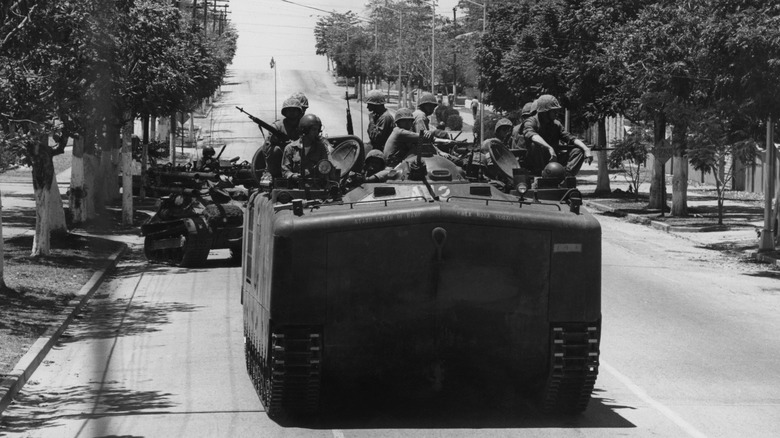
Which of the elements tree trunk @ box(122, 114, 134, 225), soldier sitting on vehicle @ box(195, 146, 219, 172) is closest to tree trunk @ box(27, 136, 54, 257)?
tree trunk @ box(122, 114, 134, 225)

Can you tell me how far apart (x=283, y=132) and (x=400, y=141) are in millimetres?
2021

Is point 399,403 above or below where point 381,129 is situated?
below

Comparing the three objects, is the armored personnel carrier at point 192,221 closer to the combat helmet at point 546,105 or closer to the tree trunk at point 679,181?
the combat helmet at point 546,105

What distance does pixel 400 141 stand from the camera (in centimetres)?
1222

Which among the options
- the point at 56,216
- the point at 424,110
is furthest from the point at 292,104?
the point at 56,216

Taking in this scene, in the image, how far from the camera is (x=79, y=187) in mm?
29141

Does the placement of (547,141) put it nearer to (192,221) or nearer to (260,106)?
(192,221)

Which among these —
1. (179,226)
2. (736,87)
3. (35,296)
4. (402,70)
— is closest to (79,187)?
(179,226)

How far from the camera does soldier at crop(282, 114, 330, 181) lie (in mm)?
12422

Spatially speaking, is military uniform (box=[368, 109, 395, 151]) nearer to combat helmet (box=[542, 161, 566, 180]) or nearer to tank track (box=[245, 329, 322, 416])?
combat helmet (box=[542, 161, 566, 180])

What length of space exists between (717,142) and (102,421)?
21859mm

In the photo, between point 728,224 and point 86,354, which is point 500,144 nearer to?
point 86,354

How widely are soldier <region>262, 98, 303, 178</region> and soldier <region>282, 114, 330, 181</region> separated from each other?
1.09 meters

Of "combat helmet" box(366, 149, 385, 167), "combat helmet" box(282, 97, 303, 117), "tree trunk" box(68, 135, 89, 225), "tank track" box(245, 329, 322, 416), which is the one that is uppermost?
"combat helmet" box(282, 97, 303, 117)
